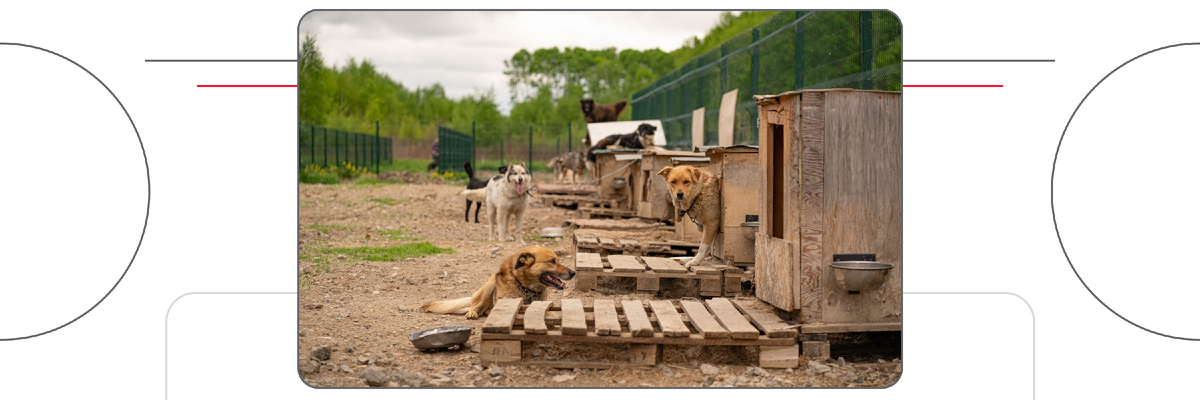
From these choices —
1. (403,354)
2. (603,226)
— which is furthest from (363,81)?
(403,354)

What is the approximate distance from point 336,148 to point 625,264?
77.8 ft

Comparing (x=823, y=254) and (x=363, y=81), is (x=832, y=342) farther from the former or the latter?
(x=363, y=81)

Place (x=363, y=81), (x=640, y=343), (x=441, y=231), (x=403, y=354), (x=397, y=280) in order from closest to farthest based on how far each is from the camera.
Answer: (x=640, y=343)
(x=403, y=354)
(x=397, y=280)
(x=441, y=231)
(x=363, y=81)

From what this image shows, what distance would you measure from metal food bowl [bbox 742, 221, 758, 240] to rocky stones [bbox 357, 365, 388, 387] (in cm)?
352

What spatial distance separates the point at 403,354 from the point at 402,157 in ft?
111

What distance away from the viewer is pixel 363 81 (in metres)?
43.6

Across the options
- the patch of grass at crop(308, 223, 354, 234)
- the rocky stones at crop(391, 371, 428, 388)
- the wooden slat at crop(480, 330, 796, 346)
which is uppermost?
the patch of grass at crop(308, 223, 354, 234)

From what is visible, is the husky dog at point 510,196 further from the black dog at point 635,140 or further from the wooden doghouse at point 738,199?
the wooden doghouse at point 738,199

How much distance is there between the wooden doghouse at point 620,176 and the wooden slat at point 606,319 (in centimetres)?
694

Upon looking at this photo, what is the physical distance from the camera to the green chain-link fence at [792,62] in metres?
6.72

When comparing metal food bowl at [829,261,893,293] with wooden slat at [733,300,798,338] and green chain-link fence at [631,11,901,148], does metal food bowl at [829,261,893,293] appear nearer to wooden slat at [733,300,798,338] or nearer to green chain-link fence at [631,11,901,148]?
wooden slat at [733,300,798,338]

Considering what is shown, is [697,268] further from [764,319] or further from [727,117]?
[727,117]

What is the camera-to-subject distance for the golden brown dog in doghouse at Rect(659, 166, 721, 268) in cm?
690

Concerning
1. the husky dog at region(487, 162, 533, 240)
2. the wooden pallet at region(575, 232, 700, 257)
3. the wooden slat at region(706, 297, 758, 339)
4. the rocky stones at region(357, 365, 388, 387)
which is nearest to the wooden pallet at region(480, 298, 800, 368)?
the wooden slat at region(706, 297, 758, 339)
